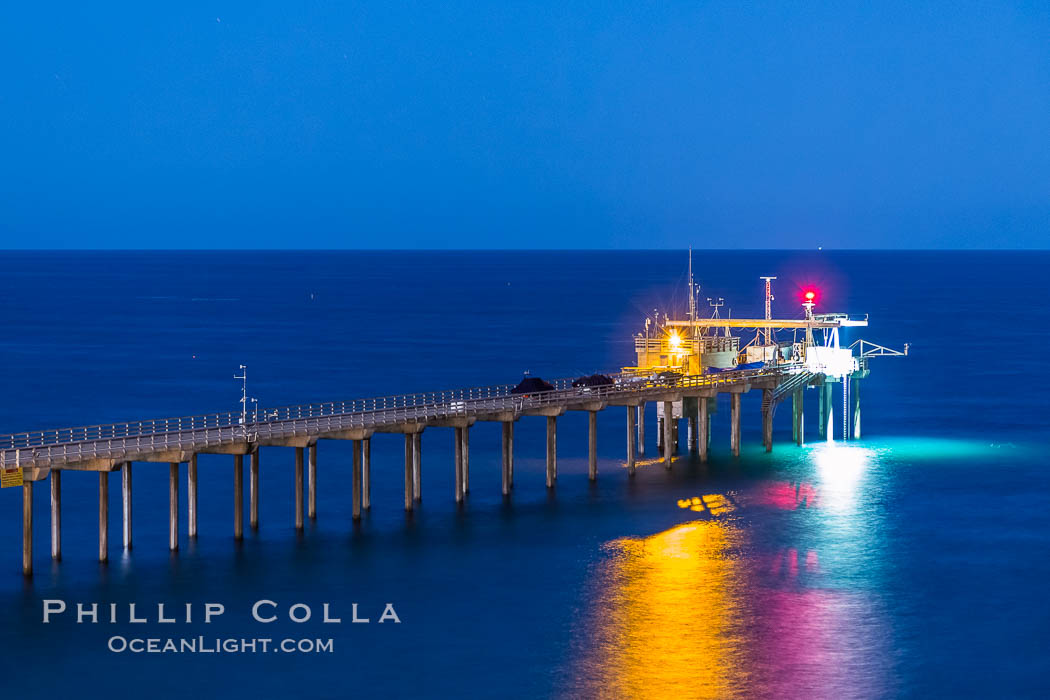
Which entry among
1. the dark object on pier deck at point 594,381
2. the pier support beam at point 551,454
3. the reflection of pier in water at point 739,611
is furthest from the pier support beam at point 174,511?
the dark object on pier deck at point 594,381

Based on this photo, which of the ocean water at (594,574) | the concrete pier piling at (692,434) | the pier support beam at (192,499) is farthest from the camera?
the concrete pier piling at (692,434)

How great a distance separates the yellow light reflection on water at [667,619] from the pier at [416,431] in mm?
10493

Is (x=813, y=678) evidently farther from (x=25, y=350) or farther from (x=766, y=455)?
(x=25, y=350)

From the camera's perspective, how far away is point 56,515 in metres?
59.1

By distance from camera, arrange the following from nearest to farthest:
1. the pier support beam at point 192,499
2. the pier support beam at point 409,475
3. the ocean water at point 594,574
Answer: the ocean water at point 594,574
the pier support beam at point 192,499
the pier support beam at point 409,475

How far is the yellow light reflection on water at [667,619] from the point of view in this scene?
48.3 metres

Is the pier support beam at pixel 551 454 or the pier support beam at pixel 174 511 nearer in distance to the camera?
the pier support beam at pixel 174 511

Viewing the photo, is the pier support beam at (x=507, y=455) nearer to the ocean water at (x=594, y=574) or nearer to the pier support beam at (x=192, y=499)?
the ocean water at (x=594, y=574)

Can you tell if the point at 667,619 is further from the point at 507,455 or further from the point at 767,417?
the point at 767,417

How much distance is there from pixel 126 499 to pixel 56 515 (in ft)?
10.3

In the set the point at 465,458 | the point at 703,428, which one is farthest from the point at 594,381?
the point at 465,458

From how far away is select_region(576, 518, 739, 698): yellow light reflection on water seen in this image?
4831 centimetres

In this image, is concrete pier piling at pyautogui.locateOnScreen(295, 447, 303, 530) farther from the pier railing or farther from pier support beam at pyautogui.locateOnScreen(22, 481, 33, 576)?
pier support beam at pyautogui.locateOnScreen(22, 481, 33, 576)

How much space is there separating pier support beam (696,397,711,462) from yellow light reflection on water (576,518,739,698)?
18.3 metres
